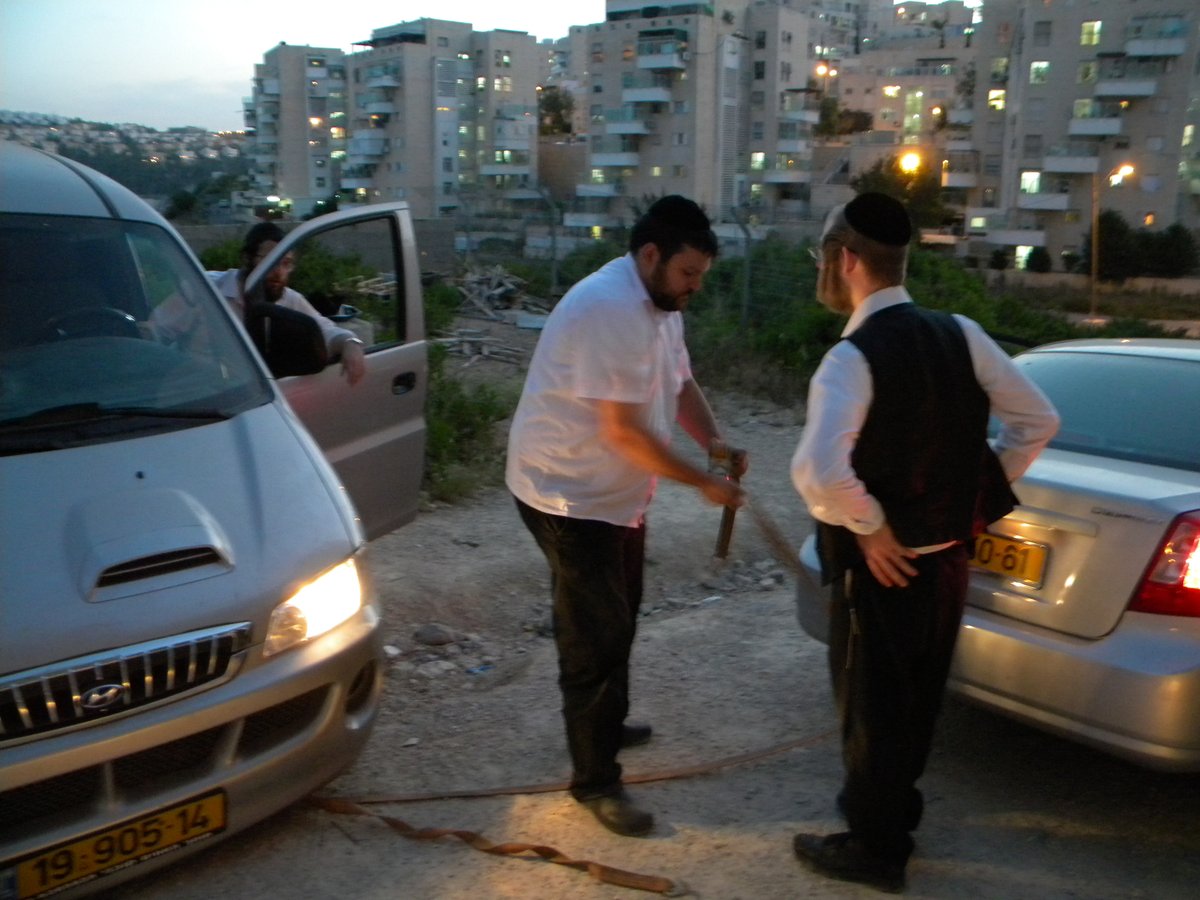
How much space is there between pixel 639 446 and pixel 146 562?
53.1 inches

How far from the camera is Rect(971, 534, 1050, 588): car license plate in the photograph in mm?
3461

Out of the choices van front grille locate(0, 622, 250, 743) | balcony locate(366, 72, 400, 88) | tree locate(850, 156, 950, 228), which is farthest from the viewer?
balcony locate(366, 72, 400, 88)

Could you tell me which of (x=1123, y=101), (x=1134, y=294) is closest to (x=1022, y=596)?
(x=1134, y=294)

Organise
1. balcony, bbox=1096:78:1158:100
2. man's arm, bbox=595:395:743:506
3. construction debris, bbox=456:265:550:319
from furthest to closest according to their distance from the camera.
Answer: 1. balcony, bbox=1096:78:1158:100
2. construction debris, bbox=456:265:550:319
3. man's arm, bbox=595:395:743:506

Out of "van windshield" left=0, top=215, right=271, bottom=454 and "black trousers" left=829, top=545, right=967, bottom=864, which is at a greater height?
"van windshield" left=0, top=215, right=271, bottom=454

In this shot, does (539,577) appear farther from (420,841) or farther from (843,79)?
(843,79)

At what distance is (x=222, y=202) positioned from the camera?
2522 centimetres

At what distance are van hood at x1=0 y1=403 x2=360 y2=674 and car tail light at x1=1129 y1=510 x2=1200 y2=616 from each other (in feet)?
7.56

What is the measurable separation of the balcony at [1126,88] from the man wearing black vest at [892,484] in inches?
2296

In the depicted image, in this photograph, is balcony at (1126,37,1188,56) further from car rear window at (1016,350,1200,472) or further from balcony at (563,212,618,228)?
car rear window at (1016,350,1200,472)

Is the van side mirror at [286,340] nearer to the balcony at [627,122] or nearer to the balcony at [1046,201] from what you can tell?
the balcony at [1046,201]

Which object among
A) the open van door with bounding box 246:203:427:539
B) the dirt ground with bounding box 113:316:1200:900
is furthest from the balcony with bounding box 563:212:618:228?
the dirt ground with bounding box 113:316:1200:900

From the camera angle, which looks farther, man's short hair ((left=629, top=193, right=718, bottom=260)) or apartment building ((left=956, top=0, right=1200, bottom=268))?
apartment building ((left=956, top=0, right=1200, bottom=268))

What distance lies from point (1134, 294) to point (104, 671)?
5035 cm
